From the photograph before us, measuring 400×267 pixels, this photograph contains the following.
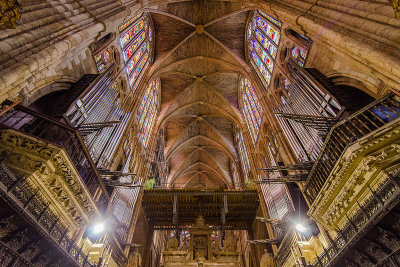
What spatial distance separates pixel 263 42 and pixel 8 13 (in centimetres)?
1328

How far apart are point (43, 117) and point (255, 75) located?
13.2 metres

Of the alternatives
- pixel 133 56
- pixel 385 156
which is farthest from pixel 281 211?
pixel 133 56

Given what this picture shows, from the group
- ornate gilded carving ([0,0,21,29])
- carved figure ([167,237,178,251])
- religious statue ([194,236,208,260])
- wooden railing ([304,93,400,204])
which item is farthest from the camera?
carved figure ([167,237,178,251])

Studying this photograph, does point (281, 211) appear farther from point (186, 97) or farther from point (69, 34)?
point (186, 97)

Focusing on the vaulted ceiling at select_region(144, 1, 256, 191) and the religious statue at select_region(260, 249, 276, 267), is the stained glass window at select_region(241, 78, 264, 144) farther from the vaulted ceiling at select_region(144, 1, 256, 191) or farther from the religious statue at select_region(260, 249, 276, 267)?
the religious statue at select_region(260, 249, 276, 267)

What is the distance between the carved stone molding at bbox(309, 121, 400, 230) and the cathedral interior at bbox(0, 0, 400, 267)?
0.09 ft

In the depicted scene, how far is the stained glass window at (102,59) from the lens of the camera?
353 inches

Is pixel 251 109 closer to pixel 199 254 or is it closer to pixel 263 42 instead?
pixel 263 42

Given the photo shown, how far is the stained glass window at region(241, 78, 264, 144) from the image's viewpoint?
14.7 metres

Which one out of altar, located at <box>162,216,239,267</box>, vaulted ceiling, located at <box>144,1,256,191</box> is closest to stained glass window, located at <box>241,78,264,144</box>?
vaulted ceiling, located at <box>144,1,256,191</box>

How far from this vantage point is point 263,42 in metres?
14.0

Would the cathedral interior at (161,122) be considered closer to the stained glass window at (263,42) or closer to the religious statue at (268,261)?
the religious statue at (268,261)

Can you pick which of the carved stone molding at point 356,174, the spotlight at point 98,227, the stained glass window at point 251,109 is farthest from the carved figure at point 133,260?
the stained glass window at point 251,109

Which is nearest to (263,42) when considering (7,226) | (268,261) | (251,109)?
(251,109)
